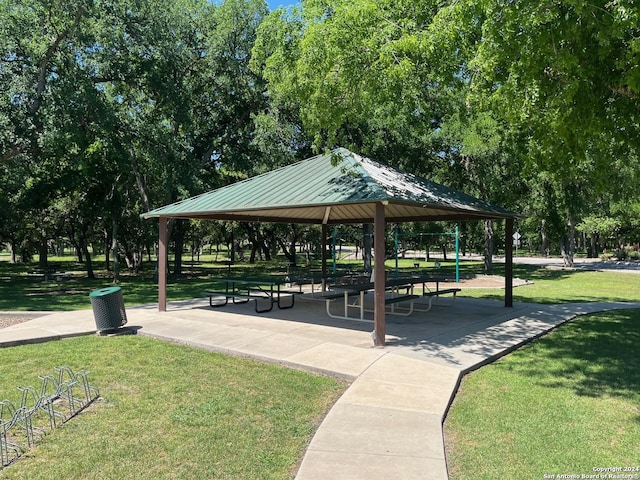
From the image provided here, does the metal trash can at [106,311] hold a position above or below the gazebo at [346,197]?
below

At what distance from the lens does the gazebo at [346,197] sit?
7.90 metres

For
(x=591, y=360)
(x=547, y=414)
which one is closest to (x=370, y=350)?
(x=547, y=414)

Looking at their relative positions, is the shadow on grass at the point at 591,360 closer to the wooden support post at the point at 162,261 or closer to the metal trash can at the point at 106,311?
the metal trash can at the point at 106,311

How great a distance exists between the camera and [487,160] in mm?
23000

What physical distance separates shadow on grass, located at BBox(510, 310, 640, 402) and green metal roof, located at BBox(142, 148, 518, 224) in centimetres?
303

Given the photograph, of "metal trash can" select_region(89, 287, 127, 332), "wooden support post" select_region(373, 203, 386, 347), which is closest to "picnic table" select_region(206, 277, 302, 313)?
"metal trash can" select_region(89, 287, 127, 332)

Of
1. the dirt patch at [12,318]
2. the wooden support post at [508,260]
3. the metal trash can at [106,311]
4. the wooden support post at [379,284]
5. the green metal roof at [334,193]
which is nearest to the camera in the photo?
the wooden support post at [379,284]

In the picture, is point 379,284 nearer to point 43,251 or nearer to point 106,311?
point 106,311

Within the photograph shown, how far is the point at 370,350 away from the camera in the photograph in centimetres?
747

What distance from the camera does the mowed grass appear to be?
371 centimetres

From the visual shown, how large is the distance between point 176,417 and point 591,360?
6050 mm

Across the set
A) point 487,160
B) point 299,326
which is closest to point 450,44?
point 299,326

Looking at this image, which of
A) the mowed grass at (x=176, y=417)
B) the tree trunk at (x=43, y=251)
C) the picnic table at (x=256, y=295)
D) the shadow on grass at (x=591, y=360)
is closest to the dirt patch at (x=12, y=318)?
the mowed grass at (x=176, y=417)

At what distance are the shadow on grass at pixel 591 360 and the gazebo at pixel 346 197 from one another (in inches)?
95.3
